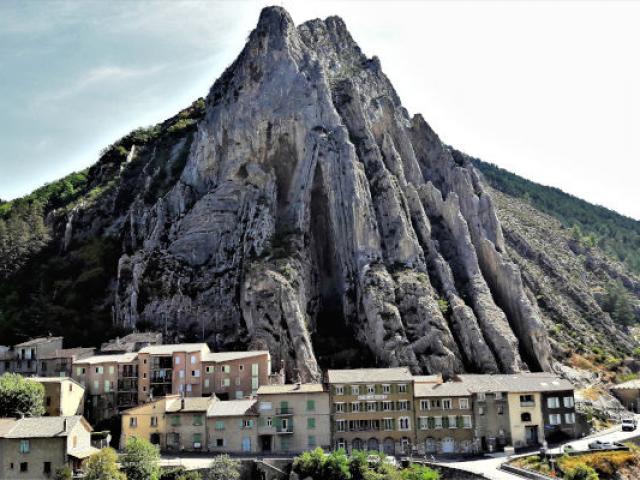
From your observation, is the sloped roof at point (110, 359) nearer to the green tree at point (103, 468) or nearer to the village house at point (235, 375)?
the village house at point (235, 375)

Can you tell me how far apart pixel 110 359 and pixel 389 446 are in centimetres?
3891

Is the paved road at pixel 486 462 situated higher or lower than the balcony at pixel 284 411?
lower

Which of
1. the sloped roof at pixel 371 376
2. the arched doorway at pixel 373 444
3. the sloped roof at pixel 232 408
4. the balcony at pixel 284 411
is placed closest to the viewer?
the sloped roof at pixel 232 408

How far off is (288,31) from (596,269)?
99413 millimetres

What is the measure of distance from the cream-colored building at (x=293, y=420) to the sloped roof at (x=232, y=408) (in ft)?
5.19

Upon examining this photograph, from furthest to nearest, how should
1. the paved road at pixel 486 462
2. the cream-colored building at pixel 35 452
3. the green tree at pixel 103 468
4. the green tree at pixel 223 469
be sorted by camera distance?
the cream-colored building at pixel 35 452, the green tree at pixel 223 469, the paved road at pixel 486 462, the green tree at pixel 103 468

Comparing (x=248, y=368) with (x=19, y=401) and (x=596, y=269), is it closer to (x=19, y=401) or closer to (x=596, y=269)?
(x=19, y=401)

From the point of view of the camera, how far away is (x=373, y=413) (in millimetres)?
85188

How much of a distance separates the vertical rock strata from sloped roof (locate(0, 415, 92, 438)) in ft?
113

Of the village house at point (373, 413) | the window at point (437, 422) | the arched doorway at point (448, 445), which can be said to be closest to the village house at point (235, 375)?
the village house at point (373, 413)

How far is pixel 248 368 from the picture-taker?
94938mm

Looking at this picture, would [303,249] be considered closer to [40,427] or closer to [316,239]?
[316,239]

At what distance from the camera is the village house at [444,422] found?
274ft

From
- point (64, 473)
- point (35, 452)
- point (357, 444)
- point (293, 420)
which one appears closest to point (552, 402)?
point (357, 444)
